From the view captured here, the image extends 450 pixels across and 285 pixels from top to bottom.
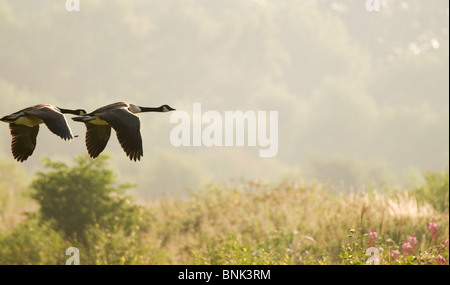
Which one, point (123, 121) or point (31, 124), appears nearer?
point (123, 121)

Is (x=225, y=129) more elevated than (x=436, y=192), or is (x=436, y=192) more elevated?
(x=225, y=129)

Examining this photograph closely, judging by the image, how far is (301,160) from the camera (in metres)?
49.1

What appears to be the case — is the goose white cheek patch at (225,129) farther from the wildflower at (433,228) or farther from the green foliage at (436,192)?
the wildflower at (433,228)

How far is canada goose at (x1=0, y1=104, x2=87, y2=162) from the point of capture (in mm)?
3613

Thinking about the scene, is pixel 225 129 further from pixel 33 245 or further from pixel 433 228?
pixel 433 228

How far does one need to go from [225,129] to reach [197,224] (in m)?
28.6

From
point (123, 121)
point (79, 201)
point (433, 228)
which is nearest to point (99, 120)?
point (123, 121)

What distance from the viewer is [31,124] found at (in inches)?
153

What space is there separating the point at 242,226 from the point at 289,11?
154ft

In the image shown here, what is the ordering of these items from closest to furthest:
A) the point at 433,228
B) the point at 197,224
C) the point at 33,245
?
the point at 433,228
the point at 33,245
the point at 197,224

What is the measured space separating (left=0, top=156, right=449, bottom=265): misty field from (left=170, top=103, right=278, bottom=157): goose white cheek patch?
26.1 metres

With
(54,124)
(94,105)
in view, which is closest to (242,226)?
(54,124)

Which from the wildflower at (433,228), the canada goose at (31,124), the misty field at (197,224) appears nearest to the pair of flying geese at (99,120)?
the canada goose at (31,124)
